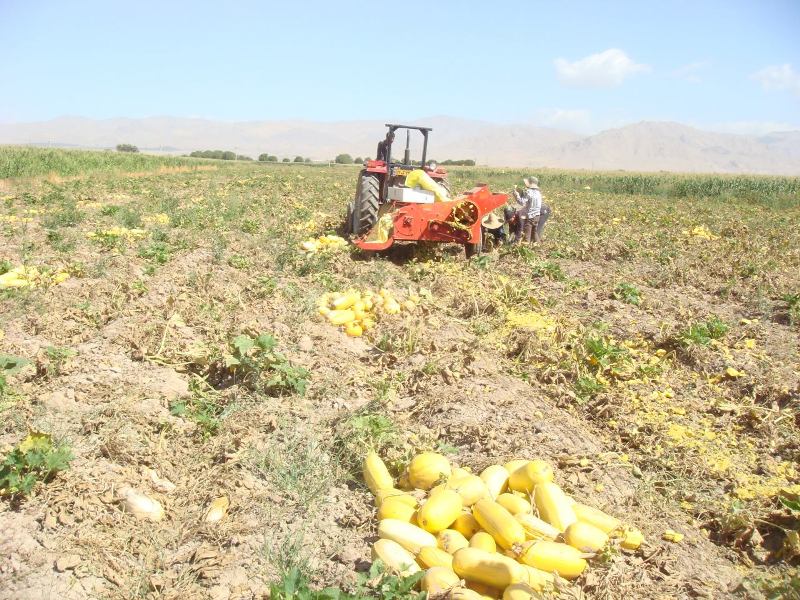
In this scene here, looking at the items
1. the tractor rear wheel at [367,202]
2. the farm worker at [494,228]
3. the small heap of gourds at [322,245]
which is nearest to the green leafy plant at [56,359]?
the small heap of gourds at [322,245]

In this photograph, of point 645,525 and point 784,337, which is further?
point 784,337

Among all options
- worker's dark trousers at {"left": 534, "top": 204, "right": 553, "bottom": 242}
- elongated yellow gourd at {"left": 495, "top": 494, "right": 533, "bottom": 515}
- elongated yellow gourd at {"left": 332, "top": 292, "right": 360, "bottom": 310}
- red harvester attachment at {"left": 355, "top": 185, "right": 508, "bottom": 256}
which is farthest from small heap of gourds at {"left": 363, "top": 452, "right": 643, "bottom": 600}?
worker's dark trousers at {"left": 534, "top": 204, "right": 553, "bottom": 242}

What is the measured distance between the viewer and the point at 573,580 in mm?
2914

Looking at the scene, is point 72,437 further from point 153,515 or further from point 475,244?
point 475,244

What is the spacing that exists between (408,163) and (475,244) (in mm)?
2550

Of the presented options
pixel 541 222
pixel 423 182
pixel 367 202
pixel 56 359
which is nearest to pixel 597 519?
pixel 56 359

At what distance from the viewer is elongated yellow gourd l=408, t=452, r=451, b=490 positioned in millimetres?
3529

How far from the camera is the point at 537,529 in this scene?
10.0 ft

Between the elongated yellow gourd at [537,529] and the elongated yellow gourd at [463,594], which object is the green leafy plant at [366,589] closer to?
the elongated yellow gourd at [463,594]

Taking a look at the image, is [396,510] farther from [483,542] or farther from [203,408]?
[203,408]

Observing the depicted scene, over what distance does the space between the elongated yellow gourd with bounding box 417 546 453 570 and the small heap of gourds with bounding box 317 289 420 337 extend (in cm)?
369

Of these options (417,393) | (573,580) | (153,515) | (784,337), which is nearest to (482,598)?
(573,580)

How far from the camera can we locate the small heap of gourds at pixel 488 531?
2.79m

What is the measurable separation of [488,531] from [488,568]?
0.97 ft
